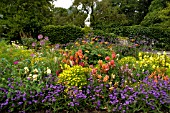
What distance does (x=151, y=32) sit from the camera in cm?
1597

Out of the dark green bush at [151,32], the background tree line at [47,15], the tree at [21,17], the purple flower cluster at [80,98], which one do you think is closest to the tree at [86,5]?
the background tree line at [47,15]

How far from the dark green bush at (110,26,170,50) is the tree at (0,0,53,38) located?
18.2ft

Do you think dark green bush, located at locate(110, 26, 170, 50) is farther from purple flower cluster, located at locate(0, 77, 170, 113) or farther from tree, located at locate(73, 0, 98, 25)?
purple flower cluster, located at locate(0, 77, 170, 113)

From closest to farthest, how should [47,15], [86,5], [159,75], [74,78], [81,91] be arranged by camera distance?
[81,91] → [74,78] → [159,75] → [47,15] → [86,5]

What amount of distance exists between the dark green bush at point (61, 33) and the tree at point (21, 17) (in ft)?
2.42

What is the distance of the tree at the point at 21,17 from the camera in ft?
44.0

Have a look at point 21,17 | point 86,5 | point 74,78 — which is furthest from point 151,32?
point 74,78

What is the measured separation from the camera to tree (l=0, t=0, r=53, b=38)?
44.0 feet

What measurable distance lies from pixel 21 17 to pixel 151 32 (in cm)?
876

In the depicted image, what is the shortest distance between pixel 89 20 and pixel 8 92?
19589mm

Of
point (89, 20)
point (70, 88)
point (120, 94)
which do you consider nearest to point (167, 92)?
point (120, 94)

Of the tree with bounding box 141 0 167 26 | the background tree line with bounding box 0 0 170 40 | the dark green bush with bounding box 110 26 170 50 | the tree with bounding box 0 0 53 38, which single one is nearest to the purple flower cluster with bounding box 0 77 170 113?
the background tree line with bounding box 0 0 170 40

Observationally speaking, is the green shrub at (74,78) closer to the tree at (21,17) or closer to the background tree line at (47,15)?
the background tree line at (47,15)

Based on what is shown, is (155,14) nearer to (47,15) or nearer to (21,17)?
(47,15)
